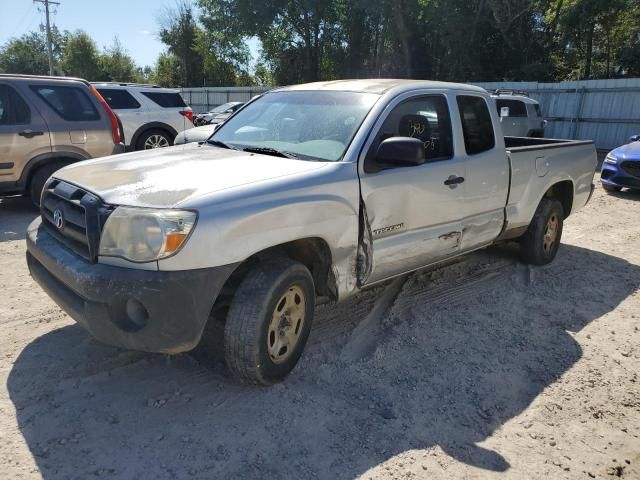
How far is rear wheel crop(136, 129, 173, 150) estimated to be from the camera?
36.2ft

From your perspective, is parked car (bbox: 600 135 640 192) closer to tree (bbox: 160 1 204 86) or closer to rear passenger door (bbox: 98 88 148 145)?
rear passenger door (bbox: 98 88 148 145)

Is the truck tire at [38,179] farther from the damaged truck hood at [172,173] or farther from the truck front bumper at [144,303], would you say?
the truck front bumper at [144,303]

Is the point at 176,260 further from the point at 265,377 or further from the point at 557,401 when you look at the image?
the point at 557,401

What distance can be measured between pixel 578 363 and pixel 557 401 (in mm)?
604

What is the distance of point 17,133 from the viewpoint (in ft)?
22.6

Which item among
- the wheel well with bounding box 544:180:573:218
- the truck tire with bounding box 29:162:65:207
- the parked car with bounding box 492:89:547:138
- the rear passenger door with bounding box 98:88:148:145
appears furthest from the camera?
Result: the parked car with bounding box 492:89:547:138

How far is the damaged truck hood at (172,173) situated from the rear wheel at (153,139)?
7670 mm

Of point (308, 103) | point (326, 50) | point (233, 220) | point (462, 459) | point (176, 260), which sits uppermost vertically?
point (326, 50)

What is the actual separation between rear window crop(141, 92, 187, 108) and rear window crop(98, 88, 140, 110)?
0.37 m

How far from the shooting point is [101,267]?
2771mm

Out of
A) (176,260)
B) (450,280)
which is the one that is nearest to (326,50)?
(450,280)

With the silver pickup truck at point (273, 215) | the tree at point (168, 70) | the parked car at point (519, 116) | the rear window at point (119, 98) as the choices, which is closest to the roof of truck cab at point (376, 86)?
the silver pickup truck at point (273, 215)

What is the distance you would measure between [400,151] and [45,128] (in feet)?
18.7

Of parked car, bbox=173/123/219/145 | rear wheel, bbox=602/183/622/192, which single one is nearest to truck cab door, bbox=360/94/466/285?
parked car, bbox=173/123/219/145
